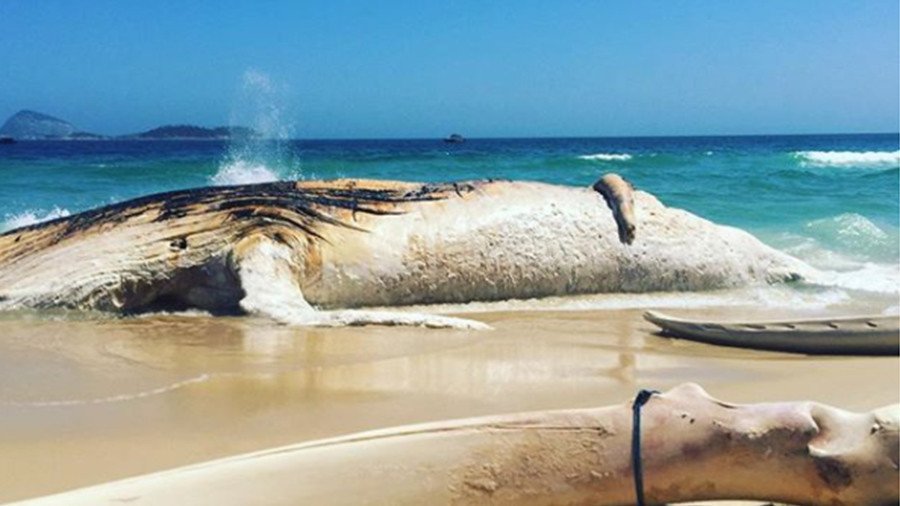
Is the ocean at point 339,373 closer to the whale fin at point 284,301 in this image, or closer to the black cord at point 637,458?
the whale fin at point 284,301

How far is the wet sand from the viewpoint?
3.57 meters

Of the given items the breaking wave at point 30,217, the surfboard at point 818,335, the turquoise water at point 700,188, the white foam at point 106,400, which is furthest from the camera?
the breaking wave at point 30,217

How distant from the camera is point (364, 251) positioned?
7473mm

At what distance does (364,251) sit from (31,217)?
9.92 meters

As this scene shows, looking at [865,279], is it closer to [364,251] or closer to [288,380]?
[364,251]

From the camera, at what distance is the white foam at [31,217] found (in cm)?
1414

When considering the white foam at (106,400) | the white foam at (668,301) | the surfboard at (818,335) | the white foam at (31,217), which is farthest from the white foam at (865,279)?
the white foam at (31,217)

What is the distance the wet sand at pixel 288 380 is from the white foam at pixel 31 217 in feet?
27.7

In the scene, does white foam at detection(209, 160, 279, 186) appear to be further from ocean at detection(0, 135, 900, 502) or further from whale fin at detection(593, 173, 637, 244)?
ocean at detection(0, 135, 900, 502)

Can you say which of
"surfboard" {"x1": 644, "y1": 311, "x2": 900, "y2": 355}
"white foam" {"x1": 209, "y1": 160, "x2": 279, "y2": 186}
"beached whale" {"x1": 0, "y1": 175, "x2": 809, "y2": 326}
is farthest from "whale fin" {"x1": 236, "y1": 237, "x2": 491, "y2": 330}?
"white foam" {"x1": 209, "y1": 160, "x2": 279, "y2": 186}

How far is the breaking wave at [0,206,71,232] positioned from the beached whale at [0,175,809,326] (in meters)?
6.82

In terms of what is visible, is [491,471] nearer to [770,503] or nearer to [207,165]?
[770,503]

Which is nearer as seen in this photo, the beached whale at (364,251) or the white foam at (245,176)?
the beached whale at (364,251)

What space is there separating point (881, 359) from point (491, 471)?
11.3 feet
